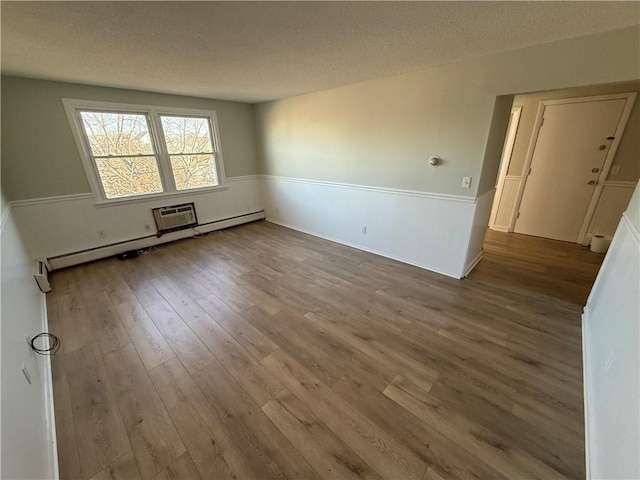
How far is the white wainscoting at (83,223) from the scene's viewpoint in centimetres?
309

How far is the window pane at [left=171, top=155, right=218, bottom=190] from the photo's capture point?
414 cm

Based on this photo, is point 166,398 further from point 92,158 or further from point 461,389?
point 92,158

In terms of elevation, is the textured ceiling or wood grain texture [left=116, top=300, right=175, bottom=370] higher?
the textured ceiling

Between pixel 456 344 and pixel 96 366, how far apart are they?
2744 millimetres

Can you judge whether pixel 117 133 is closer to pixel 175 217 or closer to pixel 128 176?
pixel 128 176

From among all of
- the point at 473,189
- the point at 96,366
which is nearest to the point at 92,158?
the point at 96,366

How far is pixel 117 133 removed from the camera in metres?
3.48

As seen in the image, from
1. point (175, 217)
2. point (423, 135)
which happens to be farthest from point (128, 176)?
point (423, 135)

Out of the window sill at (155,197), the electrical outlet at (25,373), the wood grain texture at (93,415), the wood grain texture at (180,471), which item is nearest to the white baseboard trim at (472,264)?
the wood grain texture at (180,471)

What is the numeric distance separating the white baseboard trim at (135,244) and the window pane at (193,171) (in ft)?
2.39

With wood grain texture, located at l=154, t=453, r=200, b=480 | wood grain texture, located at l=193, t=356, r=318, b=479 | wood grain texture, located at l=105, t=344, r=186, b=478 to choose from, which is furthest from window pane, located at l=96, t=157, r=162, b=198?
wood grain texture, located at l=154, t=453, r=200, b=480

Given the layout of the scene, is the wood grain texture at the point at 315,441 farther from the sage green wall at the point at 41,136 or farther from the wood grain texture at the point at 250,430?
the sage green wall at the point at 41,136

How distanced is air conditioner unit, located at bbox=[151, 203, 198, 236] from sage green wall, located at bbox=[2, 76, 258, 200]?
3.04ft

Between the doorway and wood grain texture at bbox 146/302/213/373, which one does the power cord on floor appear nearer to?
wood grain texture at bbox 146/302/213/373
